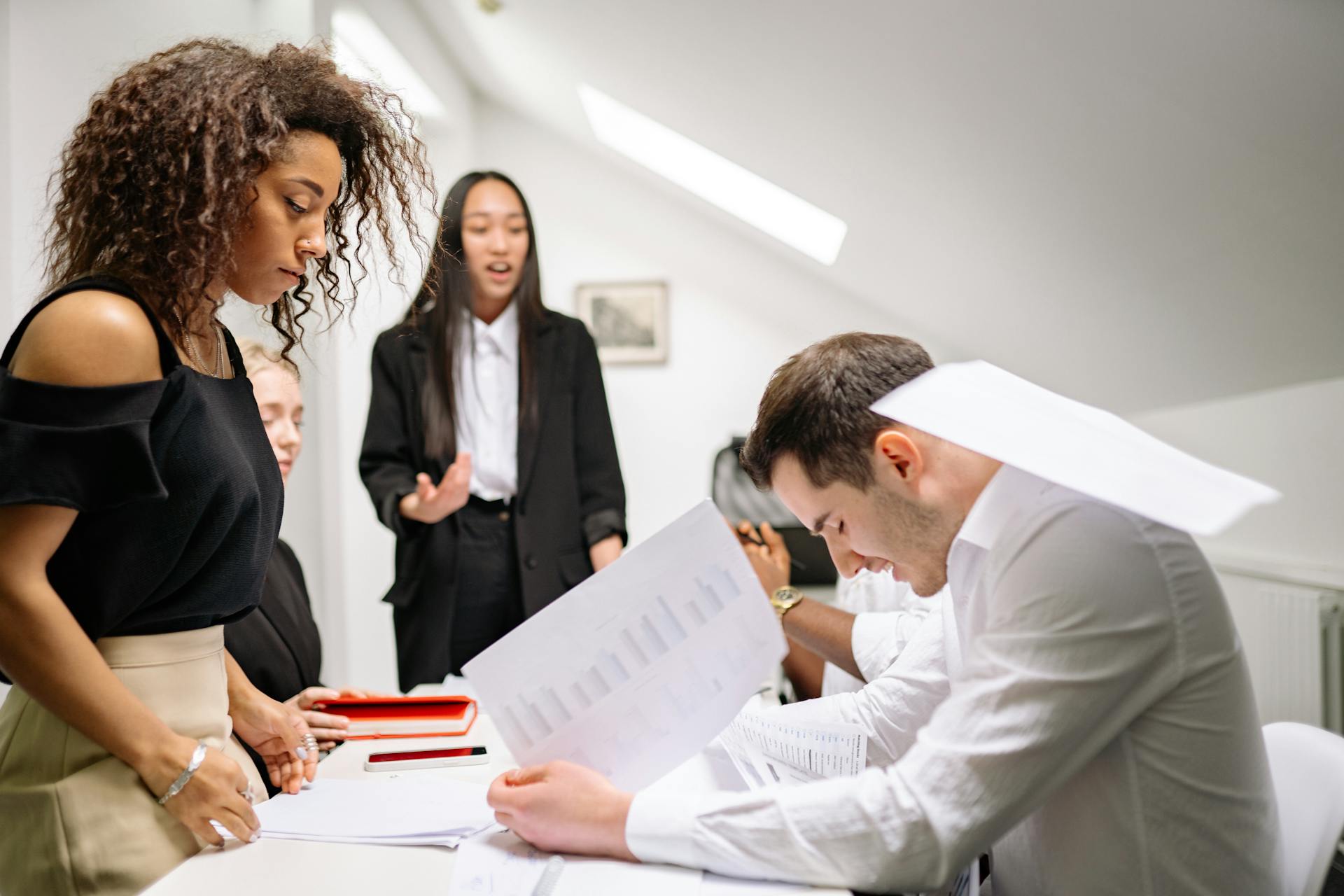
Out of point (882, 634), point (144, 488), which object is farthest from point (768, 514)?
point (144, 488)

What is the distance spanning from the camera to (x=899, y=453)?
1.06 m

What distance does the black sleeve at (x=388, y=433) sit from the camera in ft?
7.73

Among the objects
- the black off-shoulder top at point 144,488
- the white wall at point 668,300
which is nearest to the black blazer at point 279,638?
the black off-shoulder top at point 144,488

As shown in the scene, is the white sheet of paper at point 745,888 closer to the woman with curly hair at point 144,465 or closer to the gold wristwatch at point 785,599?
the woman with curly hair at point 144,465

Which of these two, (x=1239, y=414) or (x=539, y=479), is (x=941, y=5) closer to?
(x=539, y=479)

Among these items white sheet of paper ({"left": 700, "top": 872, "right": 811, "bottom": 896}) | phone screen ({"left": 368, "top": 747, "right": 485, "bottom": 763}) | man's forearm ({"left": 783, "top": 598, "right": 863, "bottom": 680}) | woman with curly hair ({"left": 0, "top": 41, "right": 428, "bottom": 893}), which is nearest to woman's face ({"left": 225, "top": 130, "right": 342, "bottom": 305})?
woman with curly hair ({"left": 0, "top": 41, "right": 428, "bottom": 893})

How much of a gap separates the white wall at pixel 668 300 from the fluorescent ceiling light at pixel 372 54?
0.88 metres

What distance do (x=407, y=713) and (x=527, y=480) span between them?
903 millimetres

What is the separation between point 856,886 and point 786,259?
4.03 m

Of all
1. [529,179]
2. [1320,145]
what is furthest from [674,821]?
[529,179]

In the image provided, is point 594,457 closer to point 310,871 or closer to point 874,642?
point 874,642

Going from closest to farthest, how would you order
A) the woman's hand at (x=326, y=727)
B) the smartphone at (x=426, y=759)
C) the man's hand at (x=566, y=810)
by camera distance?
the man's hand at (x=566, y=810), the smartphone at (x=426, y=759), the woman's hand at (x=326, y=727)

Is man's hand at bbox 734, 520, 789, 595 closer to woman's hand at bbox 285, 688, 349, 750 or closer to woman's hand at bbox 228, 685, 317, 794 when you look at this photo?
woman's hand at bbox 285, 688, 349, 750

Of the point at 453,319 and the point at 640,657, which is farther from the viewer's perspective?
the point at 453,319
